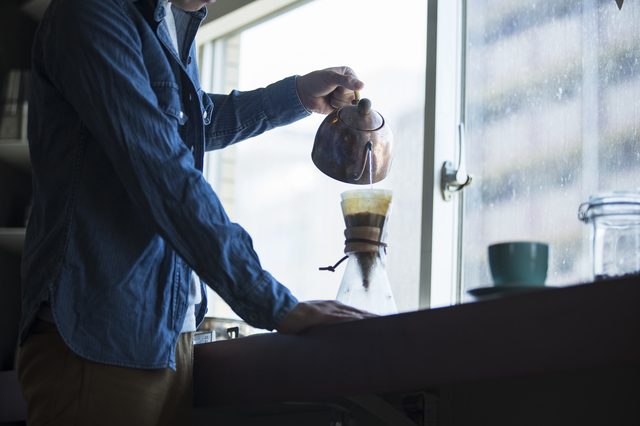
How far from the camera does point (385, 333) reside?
90cm

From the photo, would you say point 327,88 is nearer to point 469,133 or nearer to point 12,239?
point 469,133

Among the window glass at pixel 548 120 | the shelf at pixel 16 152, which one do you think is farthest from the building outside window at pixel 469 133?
the shelf at pixel 16 152

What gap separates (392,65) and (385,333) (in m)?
1.27

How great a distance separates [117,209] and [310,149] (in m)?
1.29

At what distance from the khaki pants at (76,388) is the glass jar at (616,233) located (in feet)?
2.27

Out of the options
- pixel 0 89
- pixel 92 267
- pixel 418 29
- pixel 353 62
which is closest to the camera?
pixel 92 267

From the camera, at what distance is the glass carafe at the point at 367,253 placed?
1196 mm

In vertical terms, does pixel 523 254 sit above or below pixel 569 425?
above

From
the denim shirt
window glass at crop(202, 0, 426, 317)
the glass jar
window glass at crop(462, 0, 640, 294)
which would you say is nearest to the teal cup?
the glass jar

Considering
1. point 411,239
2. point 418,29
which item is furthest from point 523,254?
point 418,29

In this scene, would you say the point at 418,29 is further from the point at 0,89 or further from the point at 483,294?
the point at 0,89

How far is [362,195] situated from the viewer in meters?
1.26

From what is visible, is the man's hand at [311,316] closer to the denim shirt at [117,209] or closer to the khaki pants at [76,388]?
the denim shirt at [117,209]

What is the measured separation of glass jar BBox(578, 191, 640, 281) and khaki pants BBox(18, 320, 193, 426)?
69 centimetres
